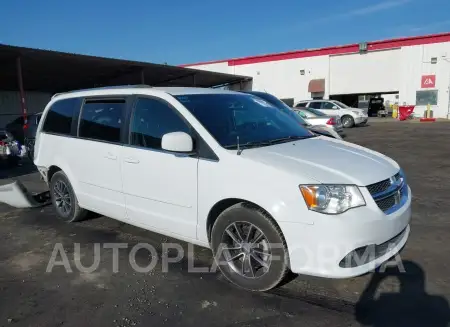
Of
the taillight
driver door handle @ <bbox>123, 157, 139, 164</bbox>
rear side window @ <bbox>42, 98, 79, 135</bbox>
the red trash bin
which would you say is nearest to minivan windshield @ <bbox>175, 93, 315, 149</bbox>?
driver door handle @ <bbox>123, 157, 139, 164</bbox>

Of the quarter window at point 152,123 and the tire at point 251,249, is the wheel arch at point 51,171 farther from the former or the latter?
the tire at point 251,249

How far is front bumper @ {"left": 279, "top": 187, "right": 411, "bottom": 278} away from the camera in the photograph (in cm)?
283

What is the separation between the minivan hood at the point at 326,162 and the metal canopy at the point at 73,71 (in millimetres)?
14643

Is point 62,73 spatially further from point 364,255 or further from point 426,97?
point 426,97

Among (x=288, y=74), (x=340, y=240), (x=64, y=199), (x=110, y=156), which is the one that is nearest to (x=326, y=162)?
(x=340, y=240)

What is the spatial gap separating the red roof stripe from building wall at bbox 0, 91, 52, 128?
17075 millimetres

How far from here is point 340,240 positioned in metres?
2.83

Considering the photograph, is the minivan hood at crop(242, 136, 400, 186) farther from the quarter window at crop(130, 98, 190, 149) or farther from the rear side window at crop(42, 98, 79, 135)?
the rear side window at crop(42, 98, 79, 135)

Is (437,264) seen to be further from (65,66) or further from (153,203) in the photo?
(65,66)

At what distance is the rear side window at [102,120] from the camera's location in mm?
4242

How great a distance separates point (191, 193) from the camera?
3500mm

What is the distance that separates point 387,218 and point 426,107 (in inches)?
1230

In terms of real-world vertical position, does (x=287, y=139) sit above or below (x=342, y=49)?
below

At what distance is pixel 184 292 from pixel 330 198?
1527mm
